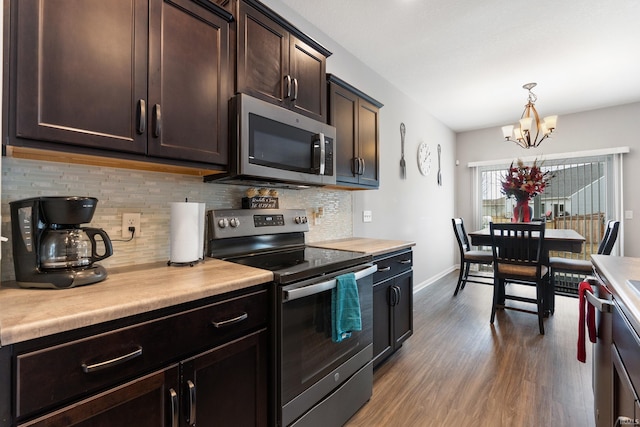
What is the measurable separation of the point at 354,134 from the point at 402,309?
1.42 metres

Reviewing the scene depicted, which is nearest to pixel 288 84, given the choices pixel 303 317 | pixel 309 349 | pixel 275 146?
pixel 275 146

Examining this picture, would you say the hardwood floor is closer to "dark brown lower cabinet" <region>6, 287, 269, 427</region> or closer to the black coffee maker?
"dark brown lower cabinet" <region>6, 287, 269, 427</region>

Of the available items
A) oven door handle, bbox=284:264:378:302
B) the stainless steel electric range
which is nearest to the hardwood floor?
the stainless steel electric range

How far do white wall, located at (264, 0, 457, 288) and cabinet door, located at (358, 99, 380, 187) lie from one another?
39 cm

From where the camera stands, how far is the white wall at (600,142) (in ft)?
13.4

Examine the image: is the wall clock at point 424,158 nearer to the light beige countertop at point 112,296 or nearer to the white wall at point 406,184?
the white wall at point 406,184

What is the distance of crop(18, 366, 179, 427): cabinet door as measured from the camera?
77 centimetres

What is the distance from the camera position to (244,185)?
1.89 m

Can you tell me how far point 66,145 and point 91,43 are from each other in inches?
14.9

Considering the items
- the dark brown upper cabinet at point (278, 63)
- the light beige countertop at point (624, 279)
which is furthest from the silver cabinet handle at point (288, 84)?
the light beige countertop at point (624, 279)

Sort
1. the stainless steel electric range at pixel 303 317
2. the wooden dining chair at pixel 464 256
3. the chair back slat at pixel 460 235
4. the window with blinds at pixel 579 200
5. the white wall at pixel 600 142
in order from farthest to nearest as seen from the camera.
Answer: the window with blinds at pixel 579 200 < the white wall at pixel 600 142 < the chair back slat at pixel 460 235 < the wooden dining chair at pixel 464 256 < the stainless steel electric range at pixel 303 317

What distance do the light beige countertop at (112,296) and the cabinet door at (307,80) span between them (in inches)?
43.6

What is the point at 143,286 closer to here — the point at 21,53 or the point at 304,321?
the point at 304,321

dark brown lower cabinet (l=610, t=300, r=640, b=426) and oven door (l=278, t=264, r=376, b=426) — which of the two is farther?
oven door (l=278, t=264, r=376, b=426)
